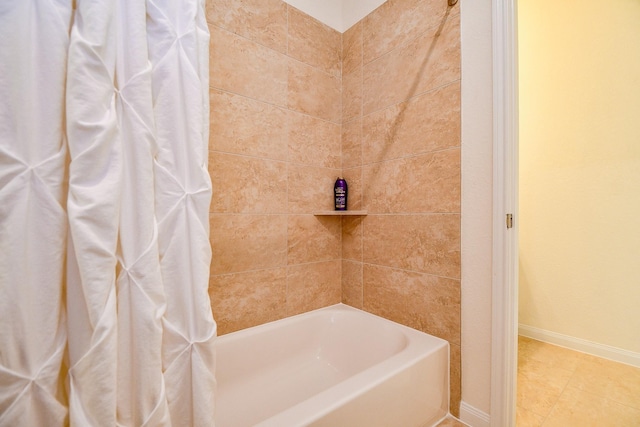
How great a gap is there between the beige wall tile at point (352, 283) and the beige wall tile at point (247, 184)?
56cm

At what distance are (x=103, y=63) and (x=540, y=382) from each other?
2.31m

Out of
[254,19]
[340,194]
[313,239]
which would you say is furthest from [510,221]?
[254,19]

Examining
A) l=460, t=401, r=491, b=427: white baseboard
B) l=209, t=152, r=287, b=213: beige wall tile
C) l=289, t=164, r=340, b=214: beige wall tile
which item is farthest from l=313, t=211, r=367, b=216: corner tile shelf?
l=460, t=401, r=491, b=427: white baseboard

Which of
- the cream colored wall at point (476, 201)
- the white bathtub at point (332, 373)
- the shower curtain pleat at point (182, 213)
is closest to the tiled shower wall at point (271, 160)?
the white bathtub at point (332, 373)

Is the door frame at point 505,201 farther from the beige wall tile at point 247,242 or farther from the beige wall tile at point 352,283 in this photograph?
the beige wall tile at point 247,242

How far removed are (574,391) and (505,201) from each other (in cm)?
122

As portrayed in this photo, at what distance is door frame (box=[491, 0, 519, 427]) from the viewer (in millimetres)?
1018

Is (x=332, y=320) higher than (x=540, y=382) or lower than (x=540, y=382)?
higher

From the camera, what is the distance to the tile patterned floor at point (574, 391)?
1.21m

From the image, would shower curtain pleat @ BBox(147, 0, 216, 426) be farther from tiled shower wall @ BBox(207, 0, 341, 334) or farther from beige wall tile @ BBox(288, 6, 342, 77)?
beige wall tile @ BBox(288, 6, 342, 77)

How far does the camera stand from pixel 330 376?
4.52ft

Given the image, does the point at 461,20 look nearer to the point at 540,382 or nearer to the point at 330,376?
the point at 330,376

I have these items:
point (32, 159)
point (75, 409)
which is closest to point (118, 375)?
point (75, 409)

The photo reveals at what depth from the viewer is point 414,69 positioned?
4.34ft
